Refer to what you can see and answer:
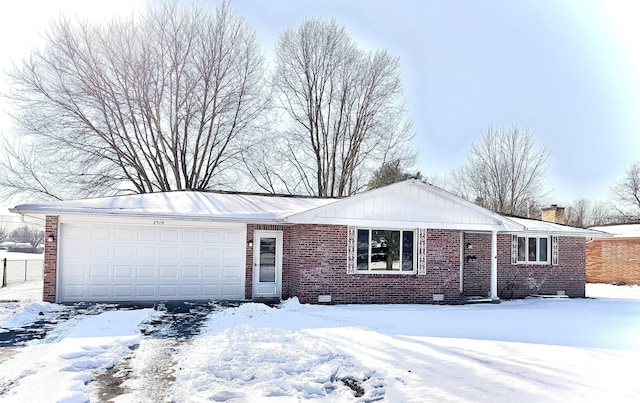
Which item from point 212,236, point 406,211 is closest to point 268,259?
point 212,236

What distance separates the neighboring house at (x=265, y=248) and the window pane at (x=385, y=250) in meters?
0.03

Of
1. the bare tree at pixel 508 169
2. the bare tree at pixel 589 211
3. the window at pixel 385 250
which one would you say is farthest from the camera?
the bare tree at pixel 589 211

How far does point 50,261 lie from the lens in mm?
11586

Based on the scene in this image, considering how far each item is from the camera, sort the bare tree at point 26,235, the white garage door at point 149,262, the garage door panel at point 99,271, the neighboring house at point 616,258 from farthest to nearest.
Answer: the bare tree at point 26,235
the neighboring house at point 616,258
the garage door panel at point 99,271
the white garage door at point 149,262

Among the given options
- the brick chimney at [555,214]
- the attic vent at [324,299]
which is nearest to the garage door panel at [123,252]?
the attic vent at [324,299]

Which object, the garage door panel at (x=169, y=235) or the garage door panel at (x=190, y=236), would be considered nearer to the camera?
the garage door panel at (x=169, y=235)

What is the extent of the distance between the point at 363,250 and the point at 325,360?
6426mm

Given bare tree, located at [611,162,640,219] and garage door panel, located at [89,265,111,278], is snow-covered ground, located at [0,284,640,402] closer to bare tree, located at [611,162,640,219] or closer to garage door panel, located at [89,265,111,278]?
garage door panel, located at [89,265,111,278]

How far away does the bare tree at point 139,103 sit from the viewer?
70.6 ft

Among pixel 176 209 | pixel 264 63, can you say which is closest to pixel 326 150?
pixel 264 63

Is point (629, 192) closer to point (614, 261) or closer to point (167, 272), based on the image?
point (614, 261)

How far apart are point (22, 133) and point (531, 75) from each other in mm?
22678

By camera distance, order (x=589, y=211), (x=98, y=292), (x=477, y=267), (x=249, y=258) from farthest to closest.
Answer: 1. (x=589, y=211)
2. (x=477, y=267)
3. (x=249, y=258)
4. (x=98, y=292)

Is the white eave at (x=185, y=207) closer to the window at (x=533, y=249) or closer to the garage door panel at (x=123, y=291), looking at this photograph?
the garage door panel at (x=123, y=291)
